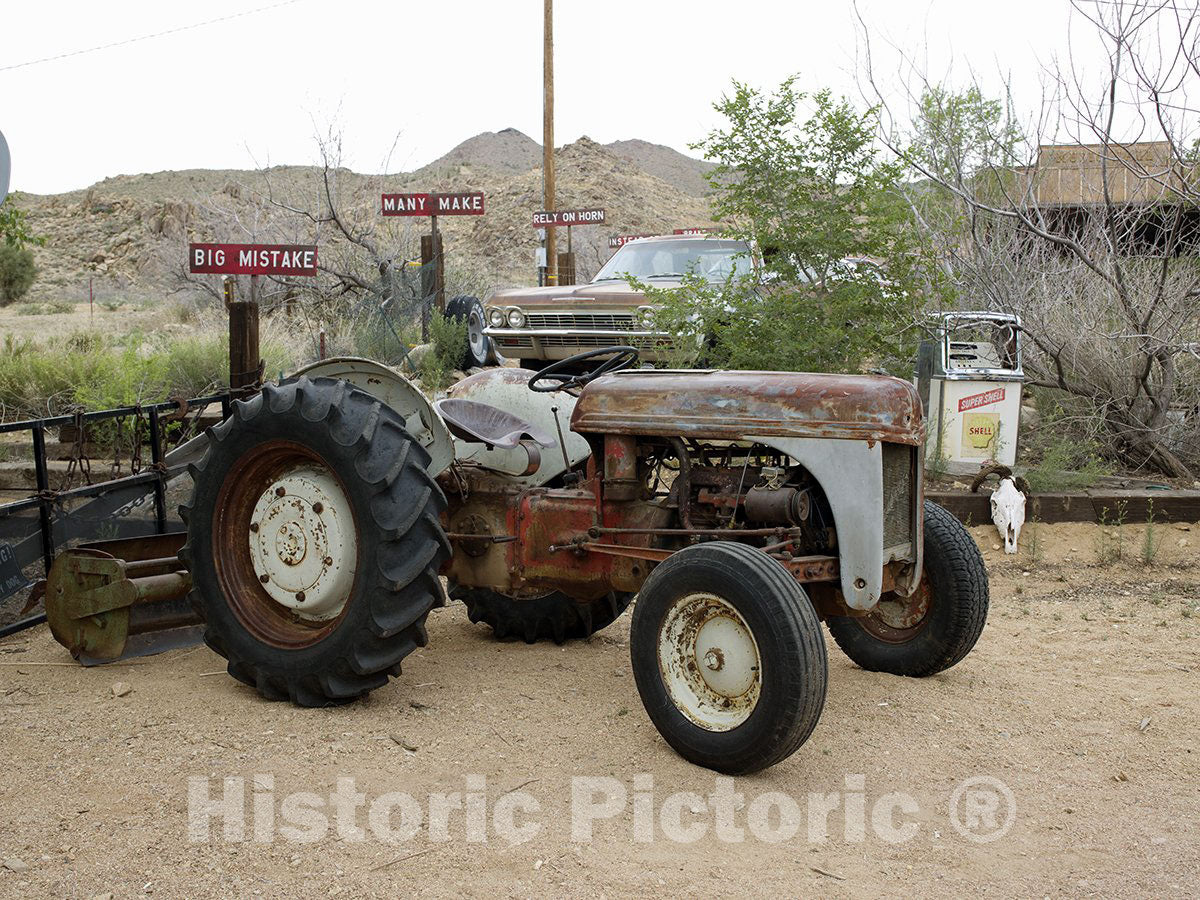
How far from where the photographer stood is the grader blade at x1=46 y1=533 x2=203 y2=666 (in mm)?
4941

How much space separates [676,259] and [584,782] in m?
8.81

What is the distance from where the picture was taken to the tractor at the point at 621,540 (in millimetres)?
3898

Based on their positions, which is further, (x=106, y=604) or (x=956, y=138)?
(x=956, y=138)

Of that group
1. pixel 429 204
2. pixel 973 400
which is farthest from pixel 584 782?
pixel 429 204

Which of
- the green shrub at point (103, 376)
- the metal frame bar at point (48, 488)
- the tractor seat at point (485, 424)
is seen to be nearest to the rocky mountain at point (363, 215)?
the green shrub at point (103, 376)

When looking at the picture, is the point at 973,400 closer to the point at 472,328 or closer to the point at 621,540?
the point at 621,540

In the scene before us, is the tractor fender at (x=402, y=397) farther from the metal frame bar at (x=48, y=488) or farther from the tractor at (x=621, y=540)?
the metal frame bar at (x=48, y=488)

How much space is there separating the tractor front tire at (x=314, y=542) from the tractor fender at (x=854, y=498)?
1412 millimetres

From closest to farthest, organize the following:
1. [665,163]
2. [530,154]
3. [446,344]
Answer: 1. [446,344]
2. [665,163]
3. [530,154]

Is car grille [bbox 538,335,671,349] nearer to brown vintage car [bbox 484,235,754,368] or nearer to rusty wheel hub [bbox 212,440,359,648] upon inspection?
brown vintage car [bbox 484,235,754,368]

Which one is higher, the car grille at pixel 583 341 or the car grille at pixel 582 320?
the car grille at pixel 582 320

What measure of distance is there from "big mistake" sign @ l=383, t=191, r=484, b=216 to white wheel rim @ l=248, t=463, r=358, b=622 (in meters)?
10.2

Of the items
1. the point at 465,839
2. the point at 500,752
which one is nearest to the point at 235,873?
the point at 465,839

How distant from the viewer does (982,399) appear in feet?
28.0
